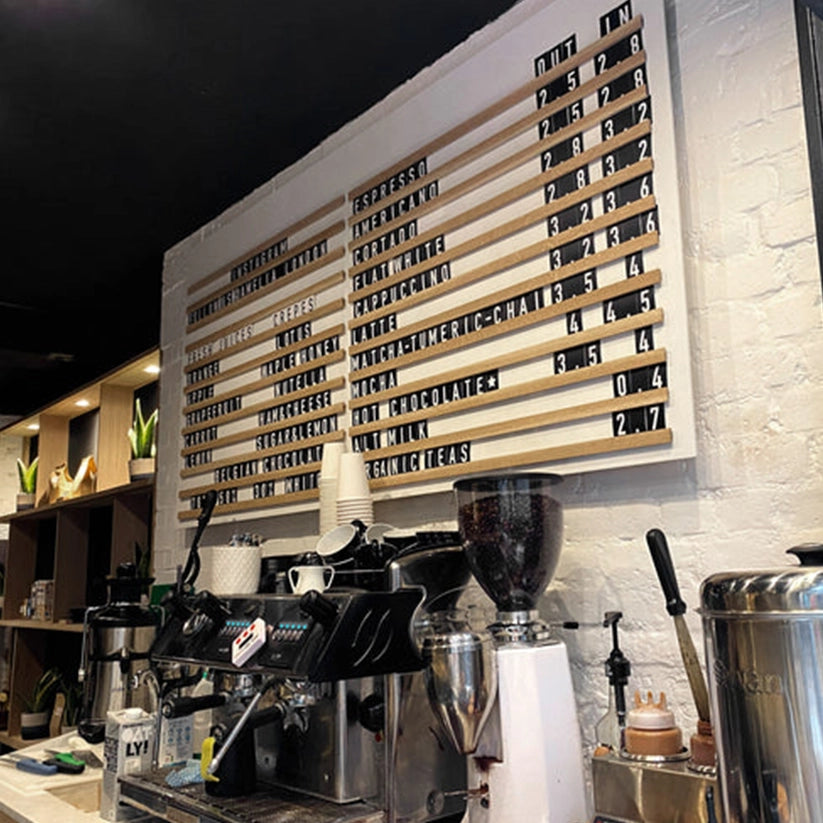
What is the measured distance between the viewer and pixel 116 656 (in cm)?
242

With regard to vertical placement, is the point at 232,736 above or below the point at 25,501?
below

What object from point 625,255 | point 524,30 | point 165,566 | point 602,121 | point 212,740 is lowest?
point 212,740

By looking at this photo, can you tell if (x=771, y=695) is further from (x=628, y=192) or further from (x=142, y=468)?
(x=142, y=468)

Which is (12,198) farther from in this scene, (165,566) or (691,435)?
(691,435)

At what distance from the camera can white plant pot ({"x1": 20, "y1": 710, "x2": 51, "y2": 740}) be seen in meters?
4.18

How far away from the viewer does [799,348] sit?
142 cm

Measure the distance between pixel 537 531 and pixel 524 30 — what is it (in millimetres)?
1171

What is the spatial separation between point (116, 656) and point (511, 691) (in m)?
1.49

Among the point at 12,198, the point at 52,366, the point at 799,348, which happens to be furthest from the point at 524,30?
the point at 52,366

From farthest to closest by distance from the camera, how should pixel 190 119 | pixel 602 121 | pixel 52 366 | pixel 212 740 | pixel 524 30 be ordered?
pixel 52 366
pixel 190 119
pixel 524 30
pixel 602 121
pixel 212 740

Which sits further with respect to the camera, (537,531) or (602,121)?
(602,121)

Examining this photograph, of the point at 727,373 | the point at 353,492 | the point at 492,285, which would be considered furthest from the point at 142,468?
the point at 727,373

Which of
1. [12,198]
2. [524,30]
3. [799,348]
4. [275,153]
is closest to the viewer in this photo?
[799,348]

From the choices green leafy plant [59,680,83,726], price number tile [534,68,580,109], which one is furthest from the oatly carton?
green leafy plant [59,680,83,726]
